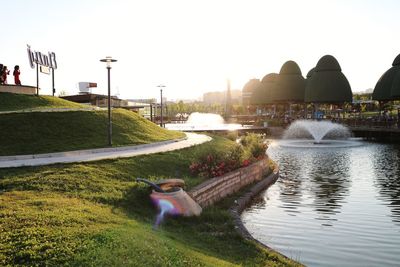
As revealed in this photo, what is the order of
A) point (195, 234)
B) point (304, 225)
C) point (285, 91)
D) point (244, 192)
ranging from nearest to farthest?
1. point (195, 234)
2. point (304, 225)
3. point (244, 192)
4. point (285, 91)

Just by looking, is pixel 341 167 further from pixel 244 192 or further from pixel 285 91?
pixel 285 91

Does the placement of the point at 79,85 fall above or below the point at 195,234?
above

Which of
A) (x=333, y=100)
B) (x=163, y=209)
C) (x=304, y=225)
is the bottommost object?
(x=304, y=225)

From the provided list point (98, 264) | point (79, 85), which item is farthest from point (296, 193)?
point (79, 85)

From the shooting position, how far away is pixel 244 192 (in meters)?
17.9

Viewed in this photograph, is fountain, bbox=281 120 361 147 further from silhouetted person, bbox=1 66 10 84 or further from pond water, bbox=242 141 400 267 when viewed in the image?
silhouetted person, bbox=1 66 10 84

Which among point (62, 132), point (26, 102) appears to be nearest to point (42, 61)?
point (26, 102)

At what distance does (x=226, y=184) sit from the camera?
16766 millimetres

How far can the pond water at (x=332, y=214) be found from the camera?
10955mm

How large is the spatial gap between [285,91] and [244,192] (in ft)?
191

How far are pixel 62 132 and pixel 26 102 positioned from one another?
832cm

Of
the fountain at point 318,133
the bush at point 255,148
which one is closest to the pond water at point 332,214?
the bush at point 255,148

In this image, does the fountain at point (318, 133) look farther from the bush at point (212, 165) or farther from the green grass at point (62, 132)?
the bush at point (212, 165)

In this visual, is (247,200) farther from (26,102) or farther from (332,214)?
(26,102)
